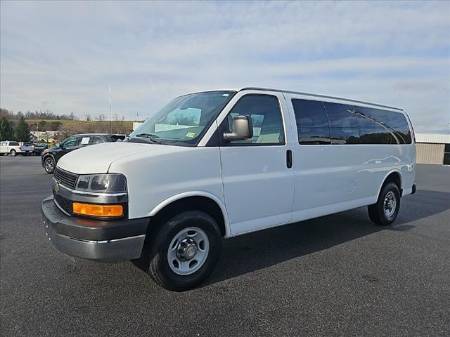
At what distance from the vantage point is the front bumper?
3150 millimetres

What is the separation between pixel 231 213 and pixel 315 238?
2291mm

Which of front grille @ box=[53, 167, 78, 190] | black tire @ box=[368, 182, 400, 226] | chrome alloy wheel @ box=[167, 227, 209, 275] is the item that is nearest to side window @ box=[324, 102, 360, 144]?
black tire @ box=[368, 182, 400, 226]

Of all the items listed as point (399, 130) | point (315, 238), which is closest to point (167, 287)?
point (315, 238)

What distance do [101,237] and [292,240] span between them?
328 centimetres

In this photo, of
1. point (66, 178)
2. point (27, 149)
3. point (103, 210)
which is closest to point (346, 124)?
point (103, 210)

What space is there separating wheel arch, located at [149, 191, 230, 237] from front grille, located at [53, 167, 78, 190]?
81cm

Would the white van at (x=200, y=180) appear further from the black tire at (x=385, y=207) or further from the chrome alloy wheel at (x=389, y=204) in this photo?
the chrome alloy wheel at (x=389, y=204)

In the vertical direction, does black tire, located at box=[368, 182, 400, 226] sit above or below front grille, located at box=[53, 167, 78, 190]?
below

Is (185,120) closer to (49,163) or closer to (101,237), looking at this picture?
(101,237)

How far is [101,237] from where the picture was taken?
3.14 m

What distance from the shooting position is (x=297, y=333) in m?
2.97

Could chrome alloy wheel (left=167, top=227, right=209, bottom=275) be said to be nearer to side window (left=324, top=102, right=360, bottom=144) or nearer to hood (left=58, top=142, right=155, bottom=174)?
hood (left=58, top=142, right=155, bottom=174)

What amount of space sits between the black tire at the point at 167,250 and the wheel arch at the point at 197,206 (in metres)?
0.09

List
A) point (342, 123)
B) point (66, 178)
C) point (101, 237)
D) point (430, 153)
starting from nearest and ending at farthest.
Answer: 1. point (101, 237)
2. point (66, 178)
3. point (342, 123)
4. point (430, 153)
